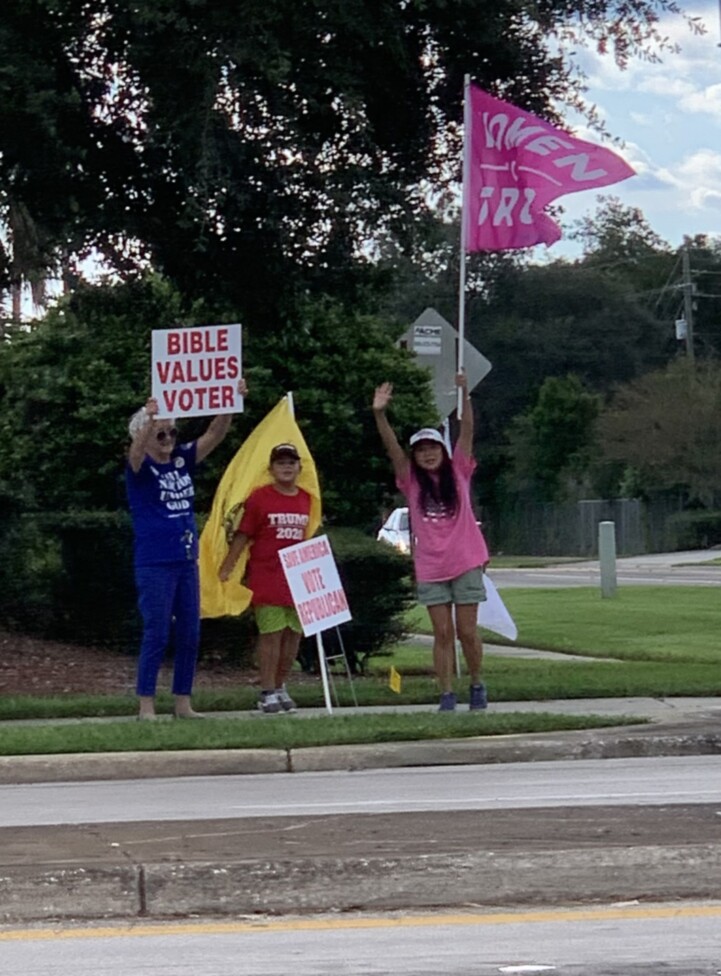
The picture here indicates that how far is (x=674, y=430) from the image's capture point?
177 feet

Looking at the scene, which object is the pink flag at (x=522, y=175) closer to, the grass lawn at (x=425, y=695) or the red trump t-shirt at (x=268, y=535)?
the red trump t-shirt at (x=268, y=535)

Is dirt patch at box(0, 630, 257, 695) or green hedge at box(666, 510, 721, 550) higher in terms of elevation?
green hedge at box(666, 510, 721, 550)

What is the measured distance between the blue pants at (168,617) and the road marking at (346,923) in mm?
5059

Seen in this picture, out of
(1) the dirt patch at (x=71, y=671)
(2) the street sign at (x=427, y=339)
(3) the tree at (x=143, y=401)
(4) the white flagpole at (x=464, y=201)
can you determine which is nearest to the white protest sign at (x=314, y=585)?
(4) the white flagpole at (x=464, y=201)

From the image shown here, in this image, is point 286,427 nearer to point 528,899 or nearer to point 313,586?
Result: point 313,586

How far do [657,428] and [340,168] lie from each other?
42548 millimetres

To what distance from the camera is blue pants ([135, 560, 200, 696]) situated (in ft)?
37.0

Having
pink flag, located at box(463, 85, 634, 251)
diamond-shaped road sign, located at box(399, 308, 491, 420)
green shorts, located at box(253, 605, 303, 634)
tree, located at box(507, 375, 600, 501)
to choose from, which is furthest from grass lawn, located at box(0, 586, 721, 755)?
tree, located at box(507, 375, 600, 501)

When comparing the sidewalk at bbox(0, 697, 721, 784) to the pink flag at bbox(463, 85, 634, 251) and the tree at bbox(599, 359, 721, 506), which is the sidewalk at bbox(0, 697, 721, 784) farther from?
the tree at bbox(599, 359, 721, 506)

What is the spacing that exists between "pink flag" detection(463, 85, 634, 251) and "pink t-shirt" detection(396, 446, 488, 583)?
2.43 metres

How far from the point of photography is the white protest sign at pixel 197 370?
11695 mm

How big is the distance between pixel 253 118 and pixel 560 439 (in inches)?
1938

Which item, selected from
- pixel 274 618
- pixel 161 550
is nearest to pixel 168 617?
pixel 161 550

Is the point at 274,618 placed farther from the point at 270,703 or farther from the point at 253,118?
the point at 253,118
